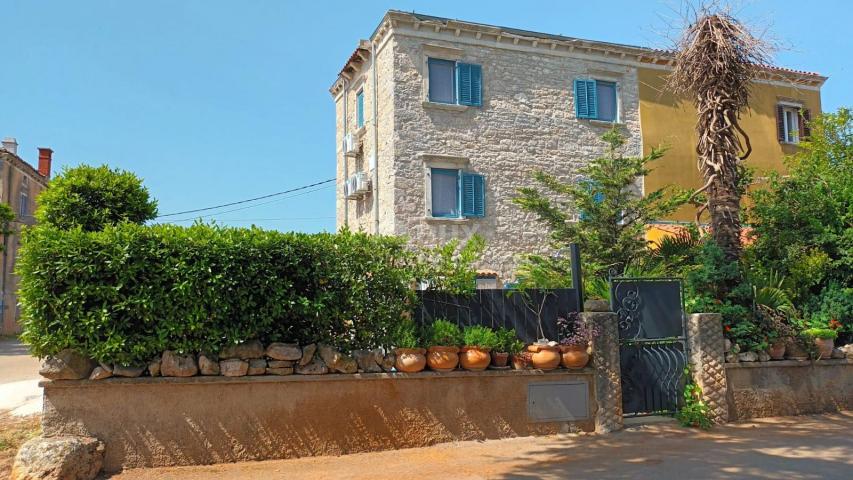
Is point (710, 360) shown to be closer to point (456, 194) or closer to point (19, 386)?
point (456, 194)

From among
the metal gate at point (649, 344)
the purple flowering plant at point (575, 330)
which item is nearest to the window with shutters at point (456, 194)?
the metal gate at point (649, 344)

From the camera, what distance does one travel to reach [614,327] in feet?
27.2

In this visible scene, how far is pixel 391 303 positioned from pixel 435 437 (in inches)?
63.9

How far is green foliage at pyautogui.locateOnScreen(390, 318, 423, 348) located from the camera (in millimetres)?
7500

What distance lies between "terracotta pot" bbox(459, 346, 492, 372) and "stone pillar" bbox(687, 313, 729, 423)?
3044 millimetres

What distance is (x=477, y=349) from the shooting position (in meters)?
7.62

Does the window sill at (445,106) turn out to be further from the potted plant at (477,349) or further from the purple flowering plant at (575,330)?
the potted plant at (477,349)

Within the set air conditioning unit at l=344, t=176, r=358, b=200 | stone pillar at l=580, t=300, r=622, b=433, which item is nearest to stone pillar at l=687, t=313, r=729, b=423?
stone pillar at l=580, t=300, r=622, b=433

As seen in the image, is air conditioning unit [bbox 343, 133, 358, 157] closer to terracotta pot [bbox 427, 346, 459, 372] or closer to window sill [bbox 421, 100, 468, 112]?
window sill [bbox 421, 100, 468, 112]

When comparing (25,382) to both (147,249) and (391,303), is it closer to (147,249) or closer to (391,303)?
(147,249)

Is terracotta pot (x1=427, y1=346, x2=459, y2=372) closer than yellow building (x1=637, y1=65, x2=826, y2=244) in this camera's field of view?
Yes

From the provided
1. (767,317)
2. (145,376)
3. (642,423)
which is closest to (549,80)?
(767,317)

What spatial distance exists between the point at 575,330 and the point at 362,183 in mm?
11324

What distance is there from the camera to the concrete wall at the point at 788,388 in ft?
28.9
